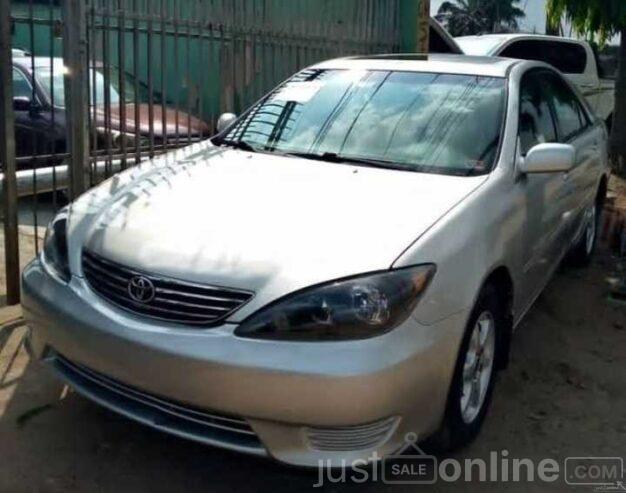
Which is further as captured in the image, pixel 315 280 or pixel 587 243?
pixel 587 243

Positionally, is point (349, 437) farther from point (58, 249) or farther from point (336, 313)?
point (58, 249)

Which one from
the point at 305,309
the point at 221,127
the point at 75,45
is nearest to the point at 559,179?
the point at 221,127

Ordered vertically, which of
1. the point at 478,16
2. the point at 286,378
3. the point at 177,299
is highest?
the point at 478,16

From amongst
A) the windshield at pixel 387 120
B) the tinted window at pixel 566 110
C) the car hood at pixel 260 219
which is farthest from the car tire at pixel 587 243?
the car hood at pixel 260 219

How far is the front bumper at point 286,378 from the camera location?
8.35 ft

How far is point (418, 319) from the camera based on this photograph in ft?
8.86

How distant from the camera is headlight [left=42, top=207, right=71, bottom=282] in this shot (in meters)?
3.10

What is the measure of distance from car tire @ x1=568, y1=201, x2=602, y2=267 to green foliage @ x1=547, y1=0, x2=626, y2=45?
10.8 feet

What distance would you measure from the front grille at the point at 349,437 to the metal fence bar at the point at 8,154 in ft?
8.66

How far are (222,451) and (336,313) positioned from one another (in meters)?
0.74

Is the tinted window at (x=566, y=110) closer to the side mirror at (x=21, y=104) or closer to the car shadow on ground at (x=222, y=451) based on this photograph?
the car shadow on ground at (x=222, y=451)

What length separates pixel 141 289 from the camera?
2.78 m

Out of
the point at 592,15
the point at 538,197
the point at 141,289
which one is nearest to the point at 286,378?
the point at 141,289

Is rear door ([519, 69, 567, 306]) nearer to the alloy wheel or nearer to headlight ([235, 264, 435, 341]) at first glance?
the alloy wheel
